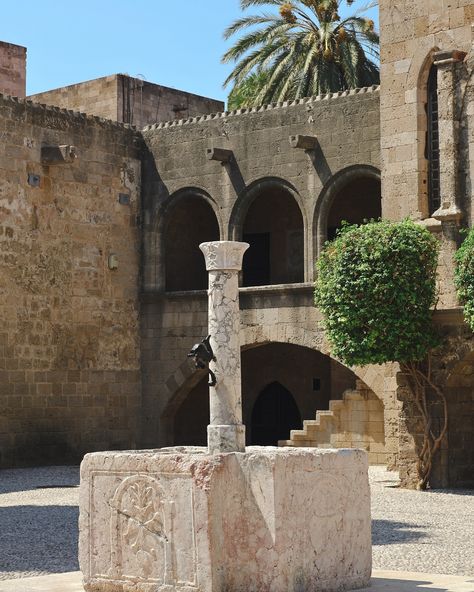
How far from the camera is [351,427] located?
19.6 metres

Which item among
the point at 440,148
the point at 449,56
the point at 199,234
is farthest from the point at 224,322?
the point at 199,234

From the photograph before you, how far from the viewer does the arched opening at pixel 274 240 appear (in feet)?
74.3

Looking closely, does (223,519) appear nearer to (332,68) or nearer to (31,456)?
(31,456)

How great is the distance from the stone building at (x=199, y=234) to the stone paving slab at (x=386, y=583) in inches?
324

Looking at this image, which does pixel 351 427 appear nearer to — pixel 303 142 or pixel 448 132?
pixel 303 142

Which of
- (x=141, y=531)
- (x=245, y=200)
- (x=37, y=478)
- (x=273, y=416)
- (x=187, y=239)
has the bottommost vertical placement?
(x=37, y=478)

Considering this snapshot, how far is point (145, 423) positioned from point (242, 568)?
1367 cm

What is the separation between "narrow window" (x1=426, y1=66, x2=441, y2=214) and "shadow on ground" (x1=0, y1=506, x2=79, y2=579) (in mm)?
6756

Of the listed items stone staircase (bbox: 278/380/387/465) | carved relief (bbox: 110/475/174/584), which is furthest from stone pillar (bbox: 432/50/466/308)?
carved relief (bbox: 110/475/174/584)

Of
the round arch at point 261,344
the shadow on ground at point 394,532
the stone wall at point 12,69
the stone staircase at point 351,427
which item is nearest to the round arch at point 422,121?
the round arch at point 261,344

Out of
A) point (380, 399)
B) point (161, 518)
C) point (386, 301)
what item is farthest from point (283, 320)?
point (161, 518)

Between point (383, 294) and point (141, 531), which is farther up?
point (383, 294)

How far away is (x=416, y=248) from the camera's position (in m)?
16.2

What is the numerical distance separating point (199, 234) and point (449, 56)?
6645 millimetres
